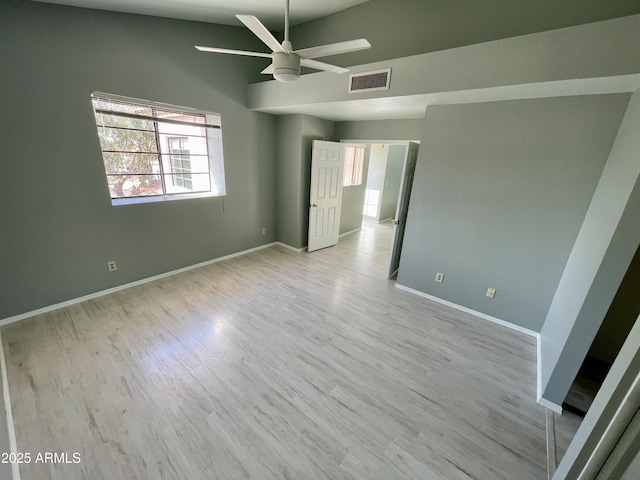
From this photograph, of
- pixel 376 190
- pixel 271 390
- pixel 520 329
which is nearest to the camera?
pixel 271 390

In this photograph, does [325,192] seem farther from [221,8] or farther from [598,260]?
[598,260]

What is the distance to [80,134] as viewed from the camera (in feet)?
8.32

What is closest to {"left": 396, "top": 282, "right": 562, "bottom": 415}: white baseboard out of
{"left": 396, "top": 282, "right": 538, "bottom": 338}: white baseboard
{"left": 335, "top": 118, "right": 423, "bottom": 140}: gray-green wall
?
{"left": 396, "top": 282, "right": 538, "bottom": 338}: white baseboard

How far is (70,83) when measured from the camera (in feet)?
7.91

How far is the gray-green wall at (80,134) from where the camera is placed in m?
2.22

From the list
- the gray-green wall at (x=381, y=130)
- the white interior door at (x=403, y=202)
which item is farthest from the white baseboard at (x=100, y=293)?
the gray-green wall at (x=381, y=130)

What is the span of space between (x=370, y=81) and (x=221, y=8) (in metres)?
1.81

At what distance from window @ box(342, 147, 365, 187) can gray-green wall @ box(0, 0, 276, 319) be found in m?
2.58

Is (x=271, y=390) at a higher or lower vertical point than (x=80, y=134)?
lower

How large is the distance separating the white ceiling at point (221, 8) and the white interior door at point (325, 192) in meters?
1.64

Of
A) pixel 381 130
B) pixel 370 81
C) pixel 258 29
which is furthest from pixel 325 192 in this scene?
pixel 258 29

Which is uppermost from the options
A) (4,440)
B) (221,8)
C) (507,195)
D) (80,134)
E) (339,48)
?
(221,8)

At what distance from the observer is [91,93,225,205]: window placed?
2.81 meters

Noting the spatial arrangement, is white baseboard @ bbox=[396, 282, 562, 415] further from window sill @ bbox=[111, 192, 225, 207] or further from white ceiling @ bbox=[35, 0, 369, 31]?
white ceiling @ bbox=[35, 0, 369, 31]
